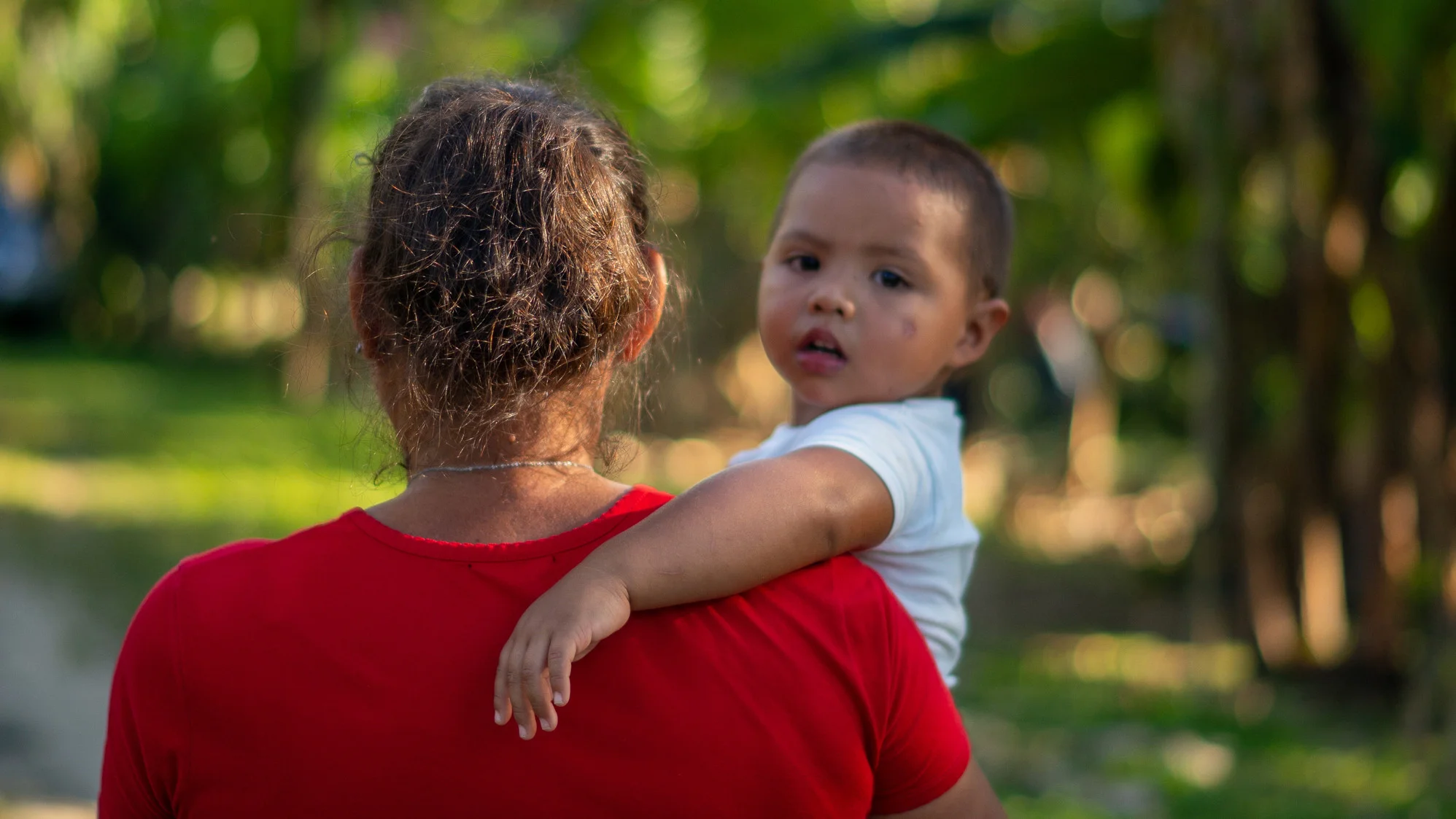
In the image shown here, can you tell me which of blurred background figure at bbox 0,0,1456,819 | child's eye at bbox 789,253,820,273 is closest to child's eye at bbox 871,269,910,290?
child's eye at bbox 789,253,820,273

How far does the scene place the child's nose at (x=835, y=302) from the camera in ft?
7.41

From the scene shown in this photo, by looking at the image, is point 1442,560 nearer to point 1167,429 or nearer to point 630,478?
point 630,478

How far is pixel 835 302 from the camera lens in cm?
226

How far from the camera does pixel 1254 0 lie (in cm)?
700

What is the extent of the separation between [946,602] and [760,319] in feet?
1.75

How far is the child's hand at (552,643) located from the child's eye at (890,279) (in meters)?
0.89

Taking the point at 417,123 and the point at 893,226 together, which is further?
the point at 893,226

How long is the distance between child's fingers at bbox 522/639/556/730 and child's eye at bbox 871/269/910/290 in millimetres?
1002

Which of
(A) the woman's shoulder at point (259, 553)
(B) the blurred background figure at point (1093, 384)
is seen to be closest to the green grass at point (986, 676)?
(B) the blurred background figure at point (1093, 384)

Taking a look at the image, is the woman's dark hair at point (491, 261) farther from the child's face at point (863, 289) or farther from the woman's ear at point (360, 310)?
the child's face at point (863, 289)

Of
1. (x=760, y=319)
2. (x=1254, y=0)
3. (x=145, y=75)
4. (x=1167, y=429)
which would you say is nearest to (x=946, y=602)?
(x=760, y=319)

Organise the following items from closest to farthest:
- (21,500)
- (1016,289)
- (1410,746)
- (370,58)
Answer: (1410,746), (21,500), (1016,289), (370,58)

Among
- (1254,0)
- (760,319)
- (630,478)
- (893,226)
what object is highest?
(1254,0)

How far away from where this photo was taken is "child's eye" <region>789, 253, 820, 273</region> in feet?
7.72
